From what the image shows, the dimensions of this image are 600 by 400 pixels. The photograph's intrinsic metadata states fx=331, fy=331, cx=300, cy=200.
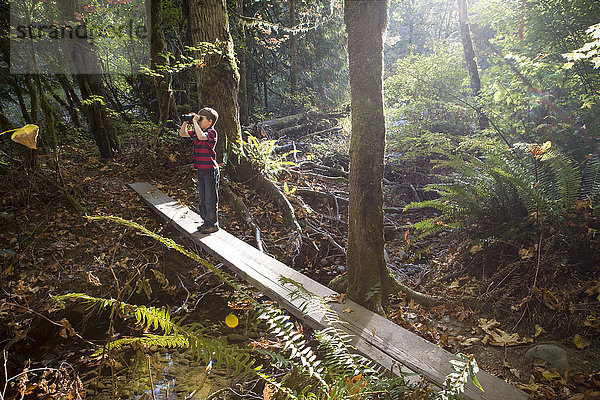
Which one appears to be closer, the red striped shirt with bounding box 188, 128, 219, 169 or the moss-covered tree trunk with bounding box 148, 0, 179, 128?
the red striped shirt with bounding box 188, 128, 219, 169

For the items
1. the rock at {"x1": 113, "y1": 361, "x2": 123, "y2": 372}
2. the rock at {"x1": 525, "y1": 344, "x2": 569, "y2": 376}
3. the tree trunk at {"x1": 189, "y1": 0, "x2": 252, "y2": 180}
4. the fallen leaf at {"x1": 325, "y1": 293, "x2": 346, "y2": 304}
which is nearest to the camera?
the rock at {"x1": 525, "y1": 344, "x2": 569, "y2": 376}

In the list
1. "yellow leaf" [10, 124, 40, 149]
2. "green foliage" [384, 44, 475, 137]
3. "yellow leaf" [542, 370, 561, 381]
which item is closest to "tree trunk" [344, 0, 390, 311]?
"yellow leaf" [542, 370, 561, 381]

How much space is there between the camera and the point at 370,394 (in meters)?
1.88

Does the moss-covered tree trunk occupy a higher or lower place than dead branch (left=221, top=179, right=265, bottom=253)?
higher

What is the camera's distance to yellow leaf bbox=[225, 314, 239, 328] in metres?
4.50

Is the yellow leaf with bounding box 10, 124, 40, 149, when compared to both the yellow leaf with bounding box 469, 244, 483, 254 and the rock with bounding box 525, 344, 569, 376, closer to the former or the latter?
the rock with bounding box 525, 344, 569, 376

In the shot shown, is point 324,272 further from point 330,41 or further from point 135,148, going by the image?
point 330,41

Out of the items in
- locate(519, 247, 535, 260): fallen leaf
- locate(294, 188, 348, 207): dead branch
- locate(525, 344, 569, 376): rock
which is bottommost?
locate(294, 188, 348, 207): dead branch

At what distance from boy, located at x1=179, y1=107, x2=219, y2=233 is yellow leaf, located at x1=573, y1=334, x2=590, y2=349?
4.39 metres

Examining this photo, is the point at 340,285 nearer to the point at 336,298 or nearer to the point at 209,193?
the point at 336,298

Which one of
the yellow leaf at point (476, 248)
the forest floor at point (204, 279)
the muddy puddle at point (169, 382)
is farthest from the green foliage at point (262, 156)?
the muddy puddle at point (169, 382)

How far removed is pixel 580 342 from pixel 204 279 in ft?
16.0

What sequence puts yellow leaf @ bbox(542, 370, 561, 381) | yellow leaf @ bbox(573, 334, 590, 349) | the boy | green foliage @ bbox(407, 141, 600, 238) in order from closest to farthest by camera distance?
yellow leaf @ bbox(542, 370, 561, 381) < yellow leaf @ bbox(573, 334, 590, 349) < green foliage @ bbox(407, 141, 600, 238) < the boy

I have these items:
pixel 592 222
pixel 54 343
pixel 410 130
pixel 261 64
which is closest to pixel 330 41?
pixel 261 64
